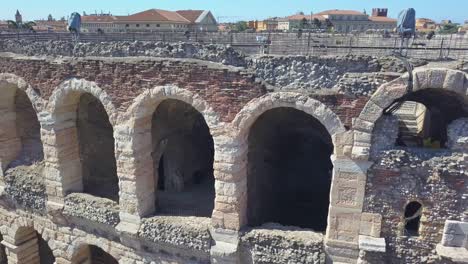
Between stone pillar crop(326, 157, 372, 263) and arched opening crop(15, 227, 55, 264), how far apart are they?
30.6ft

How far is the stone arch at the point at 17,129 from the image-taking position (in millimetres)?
11422

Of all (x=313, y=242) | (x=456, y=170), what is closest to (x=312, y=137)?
(x=313, y=242)

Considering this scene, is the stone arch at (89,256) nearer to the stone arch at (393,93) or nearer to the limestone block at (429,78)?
the stone arch at (393,93)

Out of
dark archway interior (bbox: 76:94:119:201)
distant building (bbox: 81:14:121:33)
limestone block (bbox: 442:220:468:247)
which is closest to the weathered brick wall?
dark archway interior (bbox: 76:94:119:201)

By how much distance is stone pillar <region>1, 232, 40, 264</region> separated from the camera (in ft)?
40.3

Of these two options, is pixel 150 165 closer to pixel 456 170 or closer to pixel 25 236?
pixel 25 236

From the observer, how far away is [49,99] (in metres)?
10.0

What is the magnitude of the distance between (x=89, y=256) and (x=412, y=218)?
8720mm

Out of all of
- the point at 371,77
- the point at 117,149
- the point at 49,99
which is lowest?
the point at 117,149

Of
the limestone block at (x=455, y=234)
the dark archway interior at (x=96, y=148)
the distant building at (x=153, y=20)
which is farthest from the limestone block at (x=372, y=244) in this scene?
the distant building at (x=153, y=20)

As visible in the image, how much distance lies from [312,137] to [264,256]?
487 cm

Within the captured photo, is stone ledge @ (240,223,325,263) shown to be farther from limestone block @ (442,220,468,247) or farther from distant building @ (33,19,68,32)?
distant building @ (33,19,68,32)

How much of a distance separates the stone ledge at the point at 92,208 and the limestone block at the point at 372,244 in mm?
5691

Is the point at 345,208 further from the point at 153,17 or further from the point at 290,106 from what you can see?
the point at 153,17
